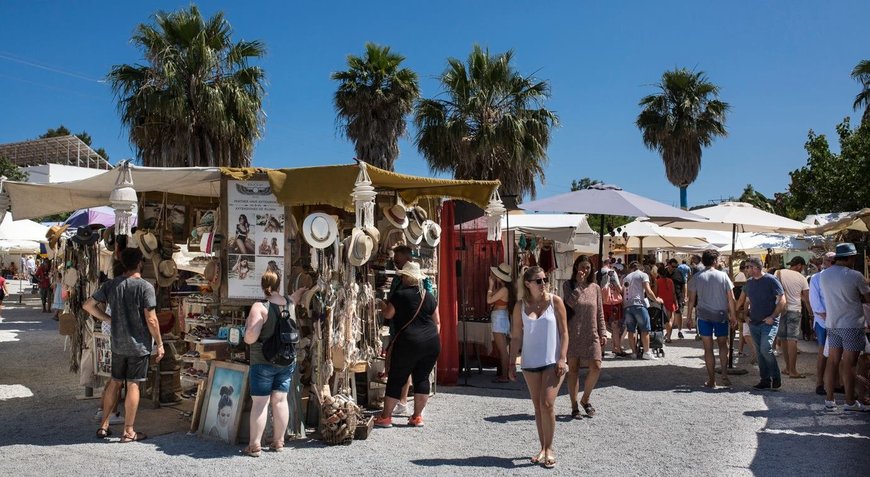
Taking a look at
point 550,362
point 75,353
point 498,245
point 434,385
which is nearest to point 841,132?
point 498,245

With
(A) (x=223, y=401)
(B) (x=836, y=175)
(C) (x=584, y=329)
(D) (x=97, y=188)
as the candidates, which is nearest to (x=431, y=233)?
(C) (x=584, y=329)

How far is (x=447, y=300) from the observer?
8.48 metres

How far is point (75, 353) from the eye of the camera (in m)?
8.41

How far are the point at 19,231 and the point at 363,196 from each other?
1352cm

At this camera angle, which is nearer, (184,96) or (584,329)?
(584,329)

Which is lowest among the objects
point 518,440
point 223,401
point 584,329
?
point 518,440

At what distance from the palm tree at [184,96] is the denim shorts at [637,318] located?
410 inches

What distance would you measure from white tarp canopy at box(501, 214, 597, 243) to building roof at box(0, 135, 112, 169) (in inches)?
1853

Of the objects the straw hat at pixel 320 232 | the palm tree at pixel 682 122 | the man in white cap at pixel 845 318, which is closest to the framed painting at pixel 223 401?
the straw hat at pixel 320 232

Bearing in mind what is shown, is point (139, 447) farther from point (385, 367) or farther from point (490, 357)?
point (490, 357)

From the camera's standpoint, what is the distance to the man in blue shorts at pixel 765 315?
8.26 m

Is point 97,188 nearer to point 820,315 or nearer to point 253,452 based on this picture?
point 253,452

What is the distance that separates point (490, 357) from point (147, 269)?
4872mm

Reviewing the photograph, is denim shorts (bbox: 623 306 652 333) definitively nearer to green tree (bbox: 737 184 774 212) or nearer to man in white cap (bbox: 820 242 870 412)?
man in white cap (bbox: 820 242 870 412)
